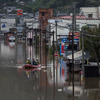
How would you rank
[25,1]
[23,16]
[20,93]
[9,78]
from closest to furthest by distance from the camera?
[20,93] < [9,78] < [23,16] < [25,1]

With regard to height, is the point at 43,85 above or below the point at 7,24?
below

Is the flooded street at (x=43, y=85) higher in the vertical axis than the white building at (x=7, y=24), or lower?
lower

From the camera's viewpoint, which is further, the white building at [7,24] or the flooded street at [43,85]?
the white building at [7,24]

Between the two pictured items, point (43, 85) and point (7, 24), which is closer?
point (43, 85)

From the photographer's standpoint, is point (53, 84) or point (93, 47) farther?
point (93, 47)

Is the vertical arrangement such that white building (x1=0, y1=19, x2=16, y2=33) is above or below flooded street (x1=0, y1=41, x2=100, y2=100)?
above

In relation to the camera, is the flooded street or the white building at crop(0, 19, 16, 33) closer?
the flooded street

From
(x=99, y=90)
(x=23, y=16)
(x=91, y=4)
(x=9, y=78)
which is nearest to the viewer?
(x=99, y=90)

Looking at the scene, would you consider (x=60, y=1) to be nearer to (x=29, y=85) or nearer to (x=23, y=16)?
(x=23, y=16)

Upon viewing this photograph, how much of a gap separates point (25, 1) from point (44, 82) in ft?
516

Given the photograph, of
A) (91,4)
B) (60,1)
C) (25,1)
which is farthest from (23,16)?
(25,1)

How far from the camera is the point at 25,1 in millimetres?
179750

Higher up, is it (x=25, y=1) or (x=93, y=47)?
(x=25, y=1)

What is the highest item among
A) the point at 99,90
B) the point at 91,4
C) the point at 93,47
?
the point at 91,4
